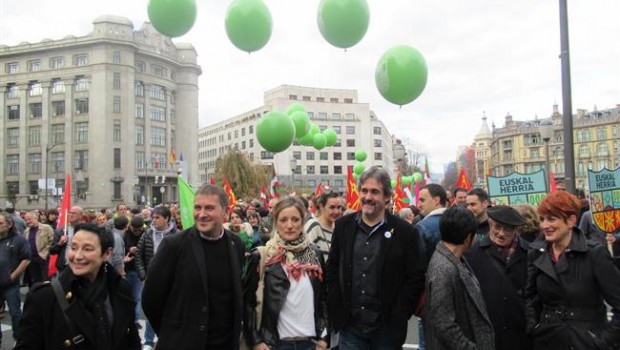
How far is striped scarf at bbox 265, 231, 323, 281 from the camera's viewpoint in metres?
3.94

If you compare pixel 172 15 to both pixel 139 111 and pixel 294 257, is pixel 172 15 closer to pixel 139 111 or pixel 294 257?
pixel 294 257

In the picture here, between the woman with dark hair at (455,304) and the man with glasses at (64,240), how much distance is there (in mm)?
5763

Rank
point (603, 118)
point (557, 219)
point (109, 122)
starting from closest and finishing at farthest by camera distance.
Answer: point (557, 219)
point (109, 122)
point (603, 118)

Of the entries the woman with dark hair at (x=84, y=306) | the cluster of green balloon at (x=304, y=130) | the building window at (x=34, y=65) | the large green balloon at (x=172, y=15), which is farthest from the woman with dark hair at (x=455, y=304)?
the building window at (x=34, y=65)

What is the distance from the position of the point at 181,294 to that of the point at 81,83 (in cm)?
7122

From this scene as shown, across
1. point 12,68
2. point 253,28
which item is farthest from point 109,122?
point 253,28

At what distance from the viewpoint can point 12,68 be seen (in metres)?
70.1

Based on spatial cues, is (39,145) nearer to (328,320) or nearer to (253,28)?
(253,28)

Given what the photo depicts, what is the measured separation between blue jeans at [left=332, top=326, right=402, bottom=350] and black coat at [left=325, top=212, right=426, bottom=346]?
0.17 ft

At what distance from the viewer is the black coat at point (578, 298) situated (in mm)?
3324

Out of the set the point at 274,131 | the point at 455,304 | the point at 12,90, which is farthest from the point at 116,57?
the point at 455,304

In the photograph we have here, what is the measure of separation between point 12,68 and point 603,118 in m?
103

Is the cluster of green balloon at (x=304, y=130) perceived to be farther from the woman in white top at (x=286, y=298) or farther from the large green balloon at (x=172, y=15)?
the woman in white top at (x=286, y=298)

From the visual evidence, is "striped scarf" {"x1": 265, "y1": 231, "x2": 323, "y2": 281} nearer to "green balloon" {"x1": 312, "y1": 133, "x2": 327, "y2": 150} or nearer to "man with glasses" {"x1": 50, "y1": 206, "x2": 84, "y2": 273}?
"man with glasses" {"x1": 50, "y1": 206, "x2": 84, "y2": 273}
